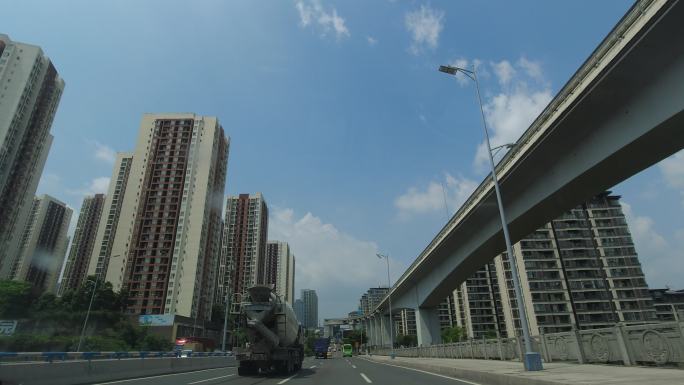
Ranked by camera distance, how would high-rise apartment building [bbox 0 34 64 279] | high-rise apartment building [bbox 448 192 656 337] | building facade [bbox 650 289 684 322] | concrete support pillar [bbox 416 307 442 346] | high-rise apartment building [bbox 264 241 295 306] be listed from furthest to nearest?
high-rise apartment building [bbox 264 241 295 306] < building facade [bbox 650 289 684 322] < high-rise apartment building [bbox 448 192 656 337] < high-rise apartment building [bbox 0 34 64 279] < concrete support pillar [bbox 416 307 442 346]

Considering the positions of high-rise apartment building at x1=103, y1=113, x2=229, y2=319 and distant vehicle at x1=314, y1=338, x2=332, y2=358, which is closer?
distant vehicle at x1=314, y1=338, x2=332, y2=358

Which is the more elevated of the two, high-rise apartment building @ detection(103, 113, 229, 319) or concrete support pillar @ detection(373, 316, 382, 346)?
high-rise apartment building @ detection(103, 113, 229, 319)

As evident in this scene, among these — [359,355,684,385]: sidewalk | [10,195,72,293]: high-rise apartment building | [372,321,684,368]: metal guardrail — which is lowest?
[359,355,684,385]: sidewalk

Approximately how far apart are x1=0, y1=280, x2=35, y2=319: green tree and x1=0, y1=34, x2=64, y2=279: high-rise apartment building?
12408 millimetres

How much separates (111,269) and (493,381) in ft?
281

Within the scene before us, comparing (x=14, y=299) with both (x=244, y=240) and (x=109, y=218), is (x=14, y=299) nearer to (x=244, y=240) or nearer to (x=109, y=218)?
(x=109, y=218)

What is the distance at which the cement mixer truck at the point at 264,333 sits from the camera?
1625 centimetres

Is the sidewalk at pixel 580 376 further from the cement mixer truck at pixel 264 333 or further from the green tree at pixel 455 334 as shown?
the green tree at pixel 455 334

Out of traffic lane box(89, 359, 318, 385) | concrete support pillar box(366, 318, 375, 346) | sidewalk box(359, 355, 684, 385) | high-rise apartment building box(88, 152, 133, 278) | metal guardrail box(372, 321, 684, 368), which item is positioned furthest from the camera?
concrete support pillar box(366, 318, 375, 346)

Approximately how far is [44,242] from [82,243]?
12535 millimetres

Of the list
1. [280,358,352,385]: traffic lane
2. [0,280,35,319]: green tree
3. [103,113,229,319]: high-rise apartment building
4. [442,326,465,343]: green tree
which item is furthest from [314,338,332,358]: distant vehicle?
[442,326,465,343]: green tree

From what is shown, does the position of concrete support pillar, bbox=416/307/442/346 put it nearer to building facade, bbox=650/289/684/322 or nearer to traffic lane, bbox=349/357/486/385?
traffic lane, bbox=349/357/486/385

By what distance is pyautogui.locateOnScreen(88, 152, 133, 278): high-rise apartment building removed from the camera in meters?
82.1

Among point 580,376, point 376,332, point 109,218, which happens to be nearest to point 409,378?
point 580,376
